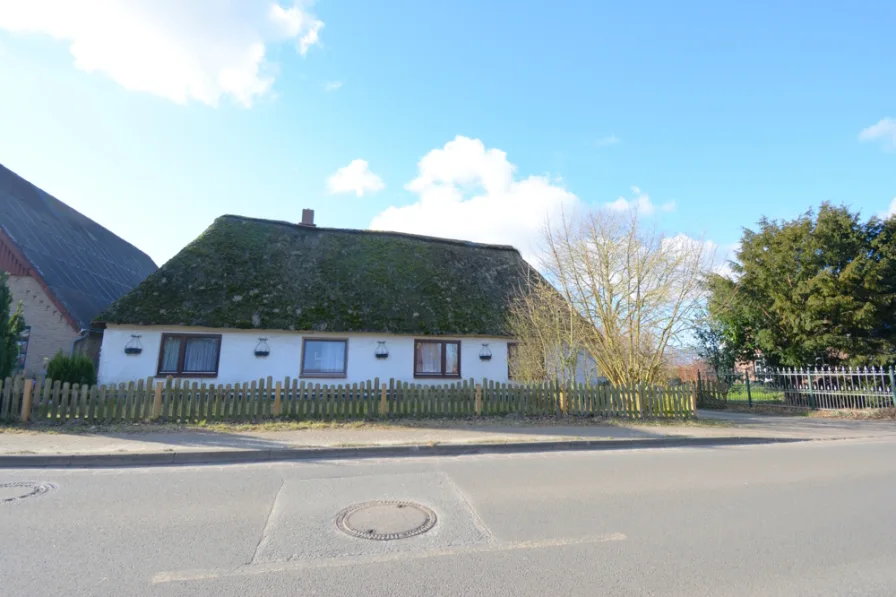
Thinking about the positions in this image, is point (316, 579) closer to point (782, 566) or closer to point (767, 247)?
point (782, 566)

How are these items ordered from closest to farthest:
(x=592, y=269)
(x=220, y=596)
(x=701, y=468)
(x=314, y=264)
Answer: (x=220, y=596), (x=701, y=468), (x=592, y=269), (x=314, y=264)

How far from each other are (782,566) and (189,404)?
37.3ft

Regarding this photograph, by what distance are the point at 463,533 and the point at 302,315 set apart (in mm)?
11997

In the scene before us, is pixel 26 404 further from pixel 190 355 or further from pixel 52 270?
pixel 52 270

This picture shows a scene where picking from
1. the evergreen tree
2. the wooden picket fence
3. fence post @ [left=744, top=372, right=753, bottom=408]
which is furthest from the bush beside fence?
the wooden picket fence

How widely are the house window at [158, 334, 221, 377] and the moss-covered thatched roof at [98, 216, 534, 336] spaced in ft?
2.42

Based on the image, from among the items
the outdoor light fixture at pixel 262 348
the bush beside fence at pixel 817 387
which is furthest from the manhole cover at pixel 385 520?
the bush beside fence at pixel 817 387

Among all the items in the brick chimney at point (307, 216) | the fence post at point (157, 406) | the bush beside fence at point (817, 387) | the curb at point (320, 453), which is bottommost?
the curb at point (320, 453)

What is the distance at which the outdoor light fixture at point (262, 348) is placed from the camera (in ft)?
48.3

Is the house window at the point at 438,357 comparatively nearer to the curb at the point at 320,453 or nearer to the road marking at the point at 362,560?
the curb at the point at 320,453

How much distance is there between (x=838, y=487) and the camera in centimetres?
636

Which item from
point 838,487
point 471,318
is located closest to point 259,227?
point 471,318

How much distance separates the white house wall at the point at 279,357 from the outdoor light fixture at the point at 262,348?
3.9 inches

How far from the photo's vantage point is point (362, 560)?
388 centimetres
